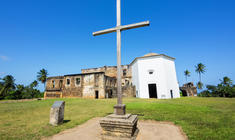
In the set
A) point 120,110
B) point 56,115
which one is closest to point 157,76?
point 120,110

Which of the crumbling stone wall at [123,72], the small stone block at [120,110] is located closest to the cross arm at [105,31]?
the small stone block at [120,110]

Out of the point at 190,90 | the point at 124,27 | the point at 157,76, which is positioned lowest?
the point at 190,90

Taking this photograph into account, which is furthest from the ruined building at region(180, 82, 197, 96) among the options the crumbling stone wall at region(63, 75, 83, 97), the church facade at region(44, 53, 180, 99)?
the crumbling stone wall at region(63, 75, 83, 97)

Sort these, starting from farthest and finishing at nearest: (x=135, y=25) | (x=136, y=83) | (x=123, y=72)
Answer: (x=123, y=72)
(x=136, y=83)
(x=135, y=25)

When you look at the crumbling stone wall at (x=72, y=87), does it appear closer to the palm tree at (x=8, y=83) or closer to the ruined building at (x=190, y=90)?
the palm tree at (x=8, y=83)

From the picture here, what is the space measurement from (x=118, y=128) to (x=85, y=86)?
19511 mm

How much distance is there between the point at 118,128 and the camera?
304 centimetres

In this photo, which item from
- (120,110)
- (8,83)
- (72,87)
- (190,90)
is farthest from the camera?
(8,83)

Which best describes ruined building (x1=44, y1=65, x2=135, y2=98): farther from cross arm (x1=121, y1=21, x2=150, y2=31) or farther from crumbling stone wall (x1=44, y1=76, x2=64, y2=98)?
cross arm (x1=121, y1=21, x2=150, y2=31)

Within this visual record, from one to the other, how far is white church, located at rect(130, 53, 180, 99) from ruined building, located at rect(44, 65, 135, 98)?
12.4 ft

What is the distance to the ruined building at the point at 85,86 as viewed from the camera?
20.5 metres

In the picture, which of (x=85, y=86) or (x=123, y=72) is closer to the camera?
(x=85, y=86)

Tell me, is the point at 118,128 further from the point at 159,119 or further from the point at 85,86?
the point at 85,86

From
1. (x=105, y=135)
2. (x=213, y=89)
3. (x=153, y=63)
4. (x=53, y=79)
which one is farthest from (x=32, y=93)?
(x=213, y=89)
